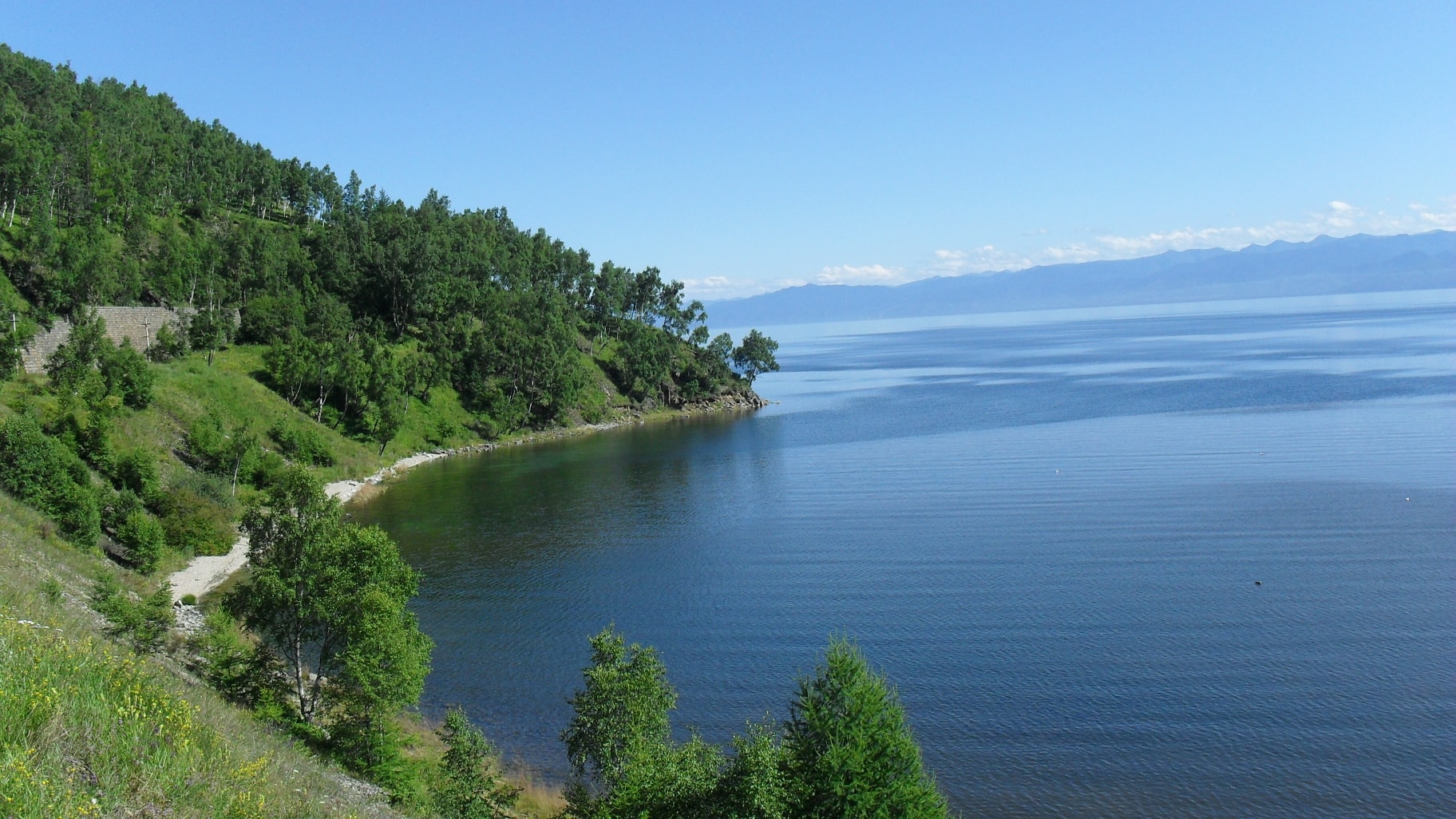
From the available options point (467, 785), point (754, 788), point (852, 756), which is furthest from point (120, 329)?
point (852, 756)

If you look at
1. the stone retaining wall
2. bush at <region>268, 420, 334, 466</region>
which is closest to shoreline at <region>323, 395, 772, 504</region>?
bush at <region>268, 420, 334, 466</region>

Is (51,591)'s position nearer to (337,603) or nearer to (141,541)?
(337,603)

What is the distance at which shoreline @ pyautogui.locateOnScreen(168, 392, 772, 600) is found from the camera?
164ft

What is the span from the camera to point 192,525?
2168 inches

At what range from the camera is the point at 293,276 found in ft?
368

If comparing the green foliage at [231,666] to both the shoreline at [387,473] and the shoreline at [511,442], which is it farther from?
the shoreline at [511,442]

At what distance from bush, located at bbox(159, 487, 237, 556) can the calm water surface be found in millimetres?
11288

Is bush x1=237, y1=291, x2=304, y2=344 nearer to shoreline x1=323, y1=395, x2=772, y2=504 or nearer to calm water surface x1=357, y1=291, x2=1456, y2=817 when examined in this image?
shoreline x1=323, y1=395, x2=772, y2=504

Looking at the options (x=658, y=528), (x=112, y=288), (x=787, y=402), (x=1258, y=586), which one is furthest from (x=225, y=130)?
(x=1258, y=586)

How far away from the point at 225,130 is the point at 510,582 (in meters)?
141

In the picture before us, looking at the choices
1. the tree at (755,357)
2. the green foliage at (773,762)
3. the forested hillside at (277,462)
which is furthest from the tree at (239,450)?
the tree at (755,357)

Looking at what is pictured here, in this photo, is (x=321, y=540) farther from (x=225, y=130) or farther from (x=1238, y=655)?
(x=225, y=130)

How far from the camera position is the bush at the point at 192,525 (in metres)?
54.4

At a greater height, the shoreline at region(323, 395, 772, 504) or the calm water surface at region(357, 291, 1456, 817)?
the shoreline at region(323, 395, 772, 504)
